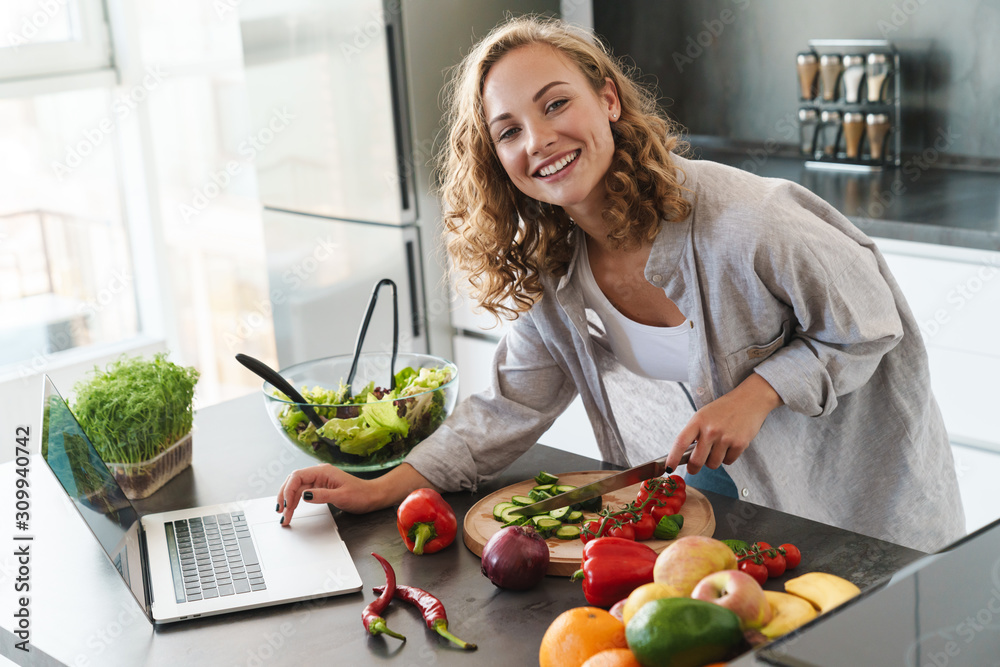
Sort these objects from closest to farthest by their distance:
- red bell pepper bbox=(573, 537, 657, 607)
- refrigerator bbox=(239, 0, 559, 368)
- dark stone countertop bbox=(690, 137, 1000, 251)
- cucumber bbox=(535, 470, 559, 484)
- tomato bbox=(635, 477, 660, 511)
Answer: red bell pepper bbox=(573, 537, 657, 607) < tomato bbox=(635, 477, 660, 511) < cucumber bbox=(535, 470, 559, 484) < dark stone countertop bbox=(690, 137, 1000, 251) < refrigerator bbox=(239, 0, 559, 368)

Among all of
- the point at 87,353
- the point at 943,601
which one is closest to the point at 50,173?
the point at 87,353

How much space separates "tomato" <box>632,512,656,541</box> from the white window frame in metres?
2.76

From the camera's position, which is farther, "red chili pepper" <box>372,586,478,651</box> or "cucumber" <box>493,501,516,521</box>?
"cucumber" <box>493,501,516,521</box>

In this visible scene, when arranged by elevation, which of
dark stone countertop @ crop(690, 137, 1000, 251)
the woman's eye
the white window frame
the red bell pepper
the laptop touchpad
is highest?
the white window frame

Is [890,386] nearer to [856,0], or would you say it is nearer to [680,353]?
[680,353]

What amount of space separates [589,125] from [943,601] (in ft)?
2.95

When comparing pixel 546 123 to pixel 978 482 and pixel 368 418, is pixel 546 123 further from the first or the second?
pixel 978 482

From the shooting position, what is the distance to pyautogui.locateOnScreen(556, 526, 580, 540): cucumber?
44.3 inches

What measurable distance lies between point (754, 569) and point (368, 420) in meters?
0.58

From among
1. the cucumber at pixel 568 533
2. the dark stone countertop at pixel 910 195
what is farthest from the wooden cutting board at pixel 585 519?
the dark stone countertop at pixel 910 195

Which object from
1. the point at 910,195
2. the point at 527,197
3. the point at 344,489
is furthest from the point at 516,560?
the point at 910,195

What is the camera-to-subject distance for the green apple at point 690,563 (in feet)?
2.72

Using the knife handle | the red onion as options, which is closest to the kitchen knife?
the knife handle

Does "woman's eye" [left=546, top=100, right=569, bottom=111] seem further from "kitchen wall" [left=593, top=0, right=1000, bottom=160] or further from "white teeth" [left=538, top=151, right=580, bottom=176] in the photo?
"kitchen wall" [left=593, top=0, right=1000, bottom=160]
